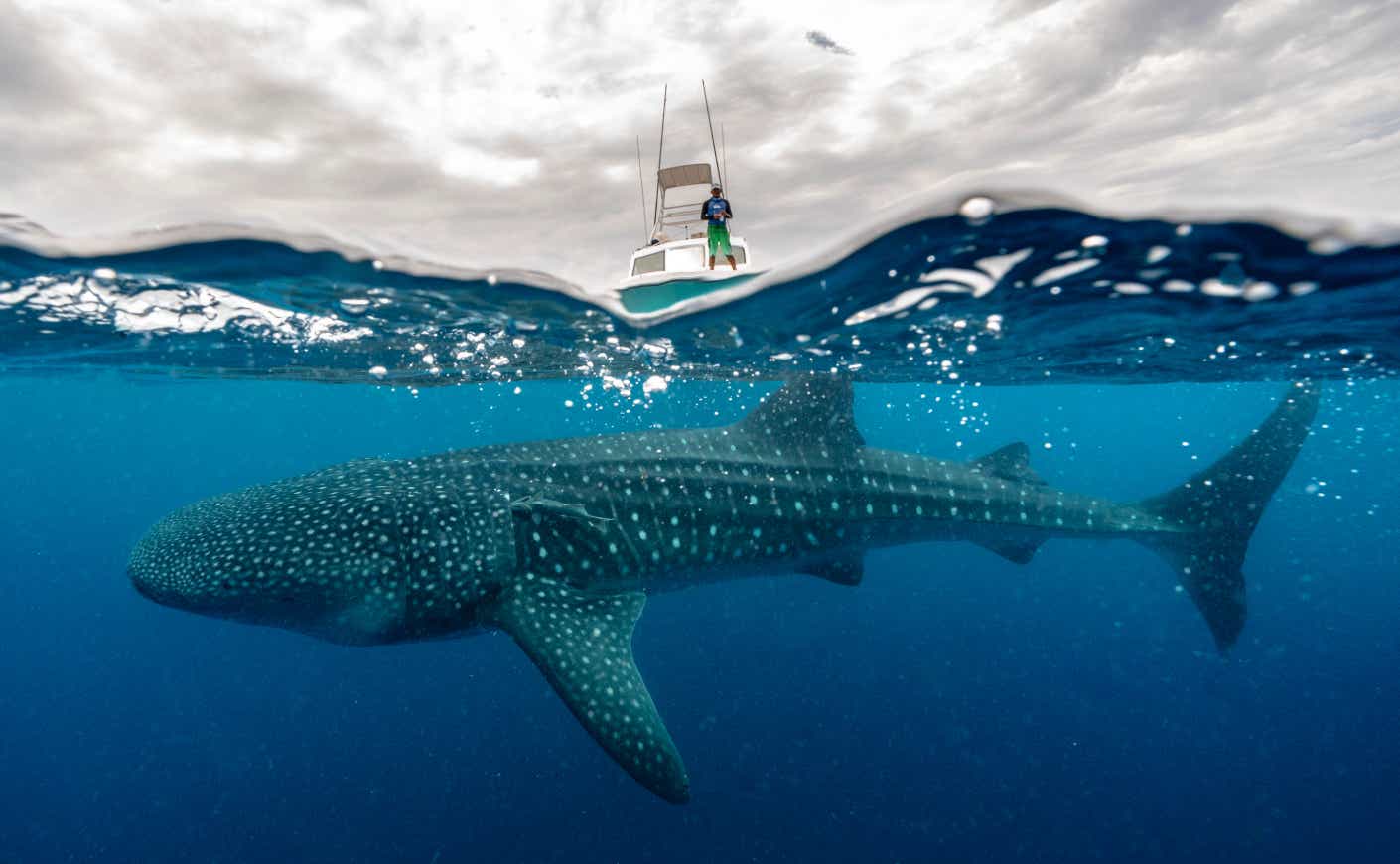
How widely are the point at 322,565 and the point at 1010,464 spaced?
799cm

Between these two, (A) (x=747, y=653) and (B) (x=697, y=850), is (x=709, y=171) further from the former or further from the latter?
(A) (x=747, y=653)

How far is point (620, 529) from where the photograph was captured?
20.2 ft

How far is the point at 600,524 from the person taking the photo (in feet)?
19.6

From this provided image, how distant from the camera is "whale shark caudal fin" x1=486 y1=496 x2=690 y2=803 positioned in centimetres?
428

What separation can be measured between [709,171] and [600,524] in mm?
4895

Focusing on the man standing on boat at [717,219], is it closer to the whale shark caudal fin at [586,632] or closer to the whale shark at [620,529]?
the whale shark at [620,529]

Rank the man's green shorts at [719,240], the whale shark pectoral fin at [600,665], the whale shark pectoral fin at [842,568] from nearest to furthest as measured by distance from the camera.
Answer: the whale shark pectoral fin at [600,665] → the whale shark pectoral fin at [842,568] → the man's green shorts at [719,240]

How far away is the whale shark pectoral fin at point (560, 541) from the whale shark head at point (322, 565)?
464 millimetres

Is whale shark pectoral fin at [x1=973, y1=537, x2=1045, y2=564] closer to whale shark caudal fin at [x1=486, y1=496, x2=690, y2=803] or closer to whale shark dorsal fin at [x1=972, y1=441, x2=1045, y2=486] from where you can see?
whale shark dorsal fin at [x1=972, y1=441, x2=1045, y2=486]

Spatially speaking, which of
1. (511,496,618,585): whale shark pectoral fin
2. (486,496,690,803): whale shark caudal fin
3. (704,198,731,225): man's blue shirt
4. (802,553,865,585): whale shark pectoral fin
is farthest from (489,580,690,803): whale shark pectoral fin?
(704,198,731,225): man's blue shirt

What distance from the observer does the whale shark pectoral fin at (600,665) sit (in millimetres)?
4256

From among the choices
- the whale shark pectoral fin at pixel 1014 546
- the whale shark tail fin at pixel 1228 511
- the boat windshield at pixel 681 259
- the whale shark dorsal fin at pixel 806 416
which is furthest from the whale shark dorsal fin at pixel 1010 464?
the boat windshield at pixel 681 259

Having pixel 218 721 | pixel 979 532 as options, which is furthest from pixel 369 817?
pixel 979 532

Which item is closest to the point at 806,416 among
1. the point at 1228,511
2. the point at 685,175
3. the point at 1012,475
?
the point at 1012,475
